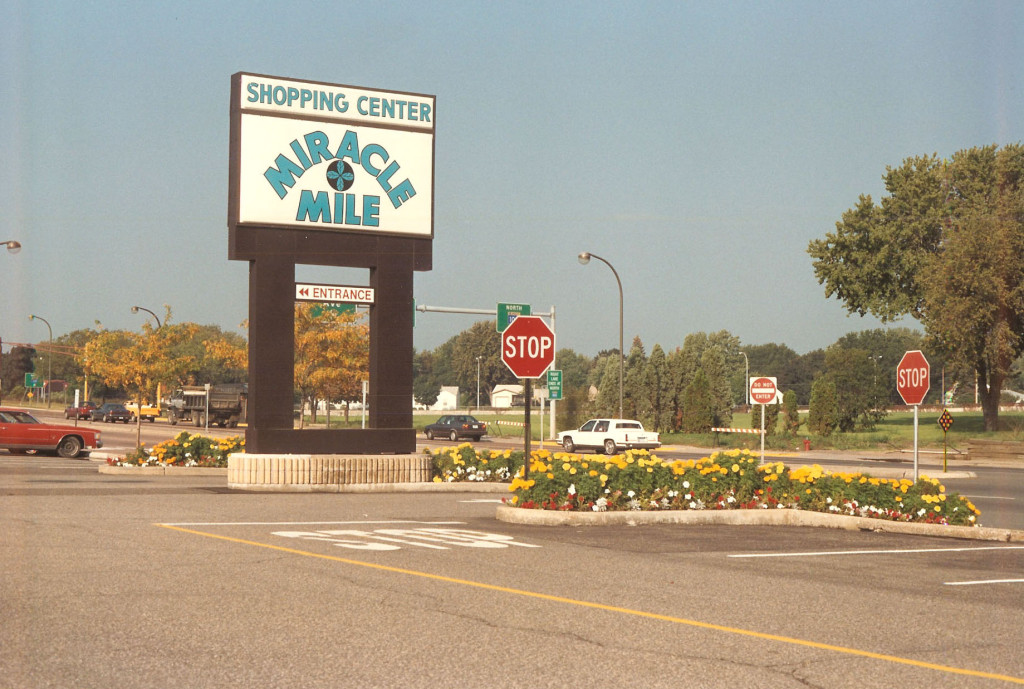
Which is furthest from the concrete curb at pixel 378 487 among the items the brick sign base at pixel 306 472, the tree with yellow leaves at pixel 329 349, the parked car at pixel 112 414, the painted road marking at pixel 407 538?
the parked car at pixel 112 414

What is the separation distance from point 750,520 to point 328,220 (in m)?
11.6

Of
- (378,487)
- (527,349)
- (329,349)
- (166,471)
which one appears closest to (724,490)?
(527,349)

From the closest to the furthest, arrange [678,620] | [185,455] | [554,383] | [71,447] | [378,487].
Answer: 1. [678,620]
2. [378,487]
3. [185,455]
4. [71,447]
5. [554,383]

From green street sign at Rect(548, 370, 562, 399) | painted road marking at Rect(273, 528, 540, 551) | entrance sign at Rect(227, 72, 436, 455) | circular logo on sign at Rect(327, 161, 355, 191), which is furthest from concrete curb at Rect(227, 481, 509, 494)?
green street sign at Rect(548, 370, 562, 399)

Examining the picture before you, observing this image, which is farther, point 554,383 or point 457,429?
point 457,429

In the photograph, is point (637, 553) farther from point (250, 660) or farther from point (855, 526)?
point (250, 660)

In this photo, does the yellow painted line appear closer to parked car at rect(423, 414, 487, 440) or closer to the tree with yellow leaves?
parked car at rect(423, 414, 487, 440)

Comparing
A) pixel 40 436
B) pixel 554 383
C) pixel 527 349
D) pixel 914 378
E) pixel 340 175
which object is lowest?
pixel 40 436

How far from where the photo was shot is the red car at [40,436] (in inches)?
1390

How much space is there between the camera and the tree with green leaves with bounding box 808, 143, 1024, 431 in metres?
54.5

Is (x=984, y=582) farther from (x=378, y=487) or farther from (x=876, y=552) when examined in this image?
(x=378, y=487)

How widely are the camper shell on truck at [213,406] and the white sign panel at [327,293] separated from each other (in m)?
54.0

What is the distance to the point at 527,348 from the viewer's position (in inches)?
698

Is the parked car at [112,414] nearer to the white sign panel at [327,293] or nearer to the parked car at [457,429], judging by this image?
the parked car at [457,429]
